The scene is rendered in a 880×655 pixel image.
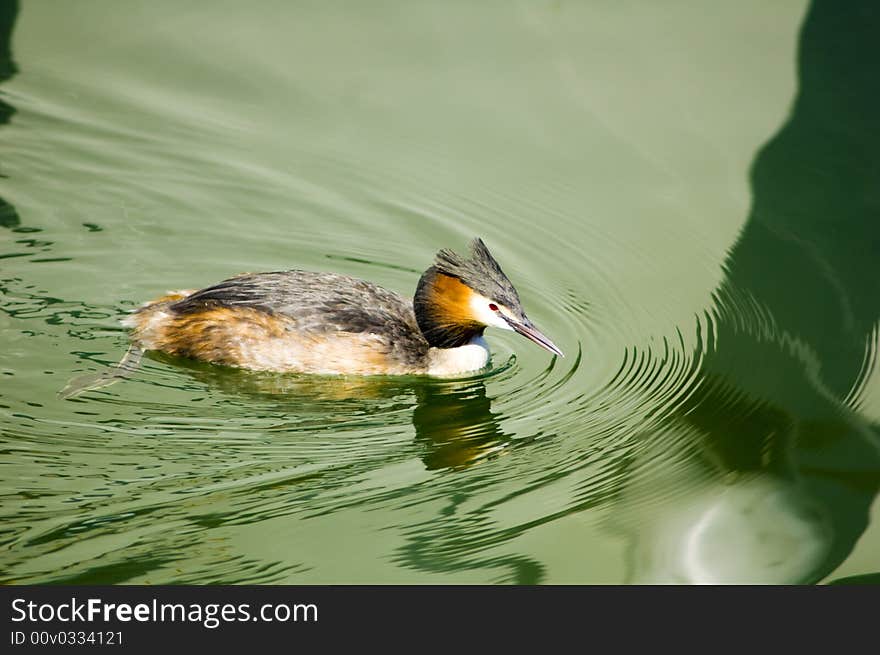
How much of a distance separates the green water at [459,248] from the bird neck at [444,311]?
313mm

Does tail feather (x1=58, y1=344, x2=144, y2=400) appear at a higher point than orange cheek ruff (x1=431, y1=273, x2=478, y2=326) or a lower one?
lower

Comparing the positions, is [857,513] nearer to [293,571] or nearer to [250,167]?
[293,571]

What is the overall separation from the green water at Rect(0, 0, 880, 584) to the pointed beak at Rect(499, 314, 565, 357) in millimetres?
200

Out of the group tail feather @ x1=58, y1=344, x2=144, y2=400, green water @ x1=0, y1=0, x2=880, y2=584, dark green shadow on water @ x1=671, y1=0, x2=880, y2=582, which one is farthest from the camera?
tail feather @ x1=58, y1=344, x2=144, y2=400

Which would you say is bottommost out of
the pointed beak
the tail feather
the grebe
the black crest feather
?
the tail feather

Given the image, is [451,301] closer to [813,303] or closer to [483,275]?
[483,275]

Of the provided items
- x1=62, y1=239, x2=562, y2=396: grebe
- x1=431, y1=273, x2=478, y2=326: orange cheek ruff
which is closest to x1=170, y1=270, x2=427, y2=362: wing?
x1=62, y1=239, x2=562, y2=396: grebe

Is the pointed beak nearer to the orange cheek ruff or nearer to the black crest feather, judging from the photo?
the black crest feather

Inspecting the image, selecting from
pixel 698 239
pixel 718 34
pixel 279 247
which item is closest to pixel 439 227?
pixel 279 247

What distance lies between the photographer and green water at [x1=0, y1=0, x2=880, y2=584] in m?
5.11

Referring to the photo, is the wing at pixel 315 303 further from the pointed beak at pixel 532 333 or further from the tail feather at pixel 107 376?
the pointed beak at pixel 532 333

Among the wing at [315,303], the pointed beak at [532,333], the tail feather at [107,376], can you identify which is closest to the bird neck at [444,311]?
the wing at [315,303]

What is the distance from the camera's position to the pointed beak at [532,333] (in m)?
6.60

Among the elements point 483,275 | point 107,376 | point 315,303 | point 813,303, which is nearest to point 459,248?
point 483,275
